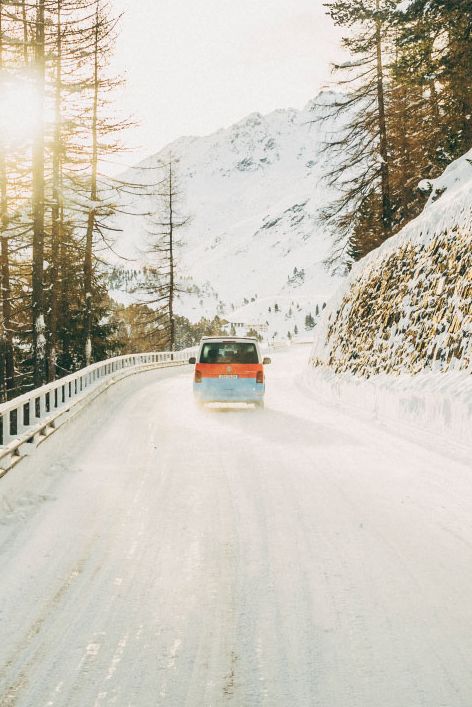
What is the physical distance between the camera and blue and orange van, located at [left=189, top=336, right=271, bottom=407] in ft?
52.9

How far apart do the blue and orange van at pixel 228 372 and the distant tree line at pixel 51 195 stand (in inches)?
216

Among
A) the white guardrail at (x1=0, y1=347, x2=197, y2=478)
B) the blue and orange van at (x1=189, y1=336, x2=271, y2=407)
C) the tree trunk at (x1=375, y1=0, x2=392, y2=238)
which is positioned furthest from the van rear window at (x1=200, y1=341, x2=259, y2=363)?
the tree trunk at (x1=375, y1=0, x2=392, y2=238)

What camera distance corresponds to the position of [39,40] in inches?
741

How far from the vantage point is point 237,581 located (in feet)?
15.9

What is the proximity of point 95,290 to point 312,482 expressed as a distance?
29.6 metres

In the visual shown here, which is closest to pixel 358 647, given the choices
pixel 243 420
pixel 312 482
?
pixel 312 482

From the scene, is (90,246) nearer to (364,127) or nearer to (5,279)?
(5,279)

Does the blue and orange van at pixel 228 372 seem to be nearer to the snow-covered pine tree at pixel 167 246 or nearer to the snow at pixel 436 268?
the snow at pixel 436 268

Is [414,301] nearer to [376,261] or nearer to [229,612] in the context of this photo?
[376,261]

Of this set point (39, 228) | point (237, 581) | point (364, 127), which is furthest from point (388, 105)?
point (237, 581)

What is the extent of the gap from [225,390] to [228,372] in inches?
17.2

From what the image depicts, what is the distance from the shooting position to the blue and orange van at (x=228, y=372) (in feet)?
52.9

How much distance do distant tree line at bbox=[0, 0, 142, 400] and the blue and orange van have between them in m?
5.48

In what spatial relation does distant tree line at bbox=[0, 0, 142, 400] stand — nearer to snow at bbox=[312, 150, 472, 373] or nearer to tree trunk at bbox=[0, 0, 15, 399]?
tree trunk at bbox=[0, 0, 15, 399]
